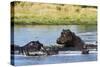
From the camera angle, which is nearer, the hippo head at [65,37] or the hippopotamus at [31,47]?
the hippopotamus at [31,47]

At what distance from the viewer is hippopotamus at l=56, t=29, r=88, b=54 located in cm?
286

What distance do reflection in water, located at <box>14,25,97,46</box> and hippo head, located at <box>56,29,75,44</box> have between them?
2.0 inches

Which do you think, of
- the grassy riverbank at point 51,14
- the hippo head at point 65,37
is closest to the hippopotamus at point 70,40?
the hippo head at point 65,37

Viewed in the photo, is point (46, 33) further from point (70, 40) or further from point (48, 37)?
point (70, 40)

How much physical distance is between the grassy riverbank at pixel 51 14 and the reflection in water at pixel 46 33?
0.07 metres

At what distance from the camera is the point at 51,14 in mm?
2803

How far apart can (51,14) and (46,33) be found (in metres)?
0.27

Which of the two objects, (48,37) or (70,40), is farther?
(70,40)

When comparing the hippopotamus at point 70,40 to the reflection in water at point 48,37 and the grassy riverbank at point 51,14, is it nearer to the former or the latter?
the reflection in water at point 48,37

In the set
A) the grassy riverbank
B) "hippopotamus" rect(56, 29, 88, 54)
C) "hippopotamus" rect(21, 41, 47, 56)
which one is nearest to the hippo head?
"hippopotamus" rect(56, 29, 88, 54)

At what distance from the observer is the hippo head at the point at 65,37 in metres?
2.84

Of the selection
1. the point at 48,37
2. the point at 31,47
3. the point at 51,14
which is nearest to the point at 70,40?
the point at 48,37

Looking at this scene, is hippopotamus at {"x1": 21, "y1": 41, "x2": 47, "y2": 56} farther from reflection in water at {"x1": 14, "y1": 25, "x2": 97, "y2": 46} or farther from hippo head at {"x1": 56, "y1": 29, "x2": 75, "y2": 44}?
hippo head at {"x1": 56, "y1": 29, "x2": 75, "y2": 44}
